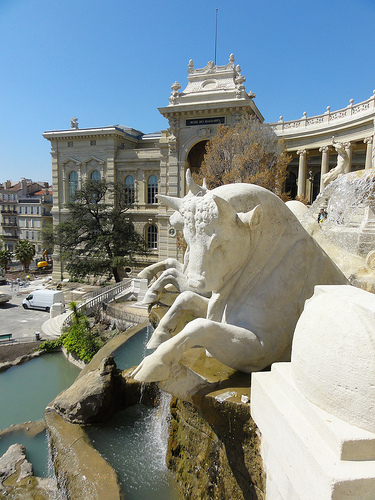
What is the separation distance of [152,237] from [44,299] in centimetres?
1052

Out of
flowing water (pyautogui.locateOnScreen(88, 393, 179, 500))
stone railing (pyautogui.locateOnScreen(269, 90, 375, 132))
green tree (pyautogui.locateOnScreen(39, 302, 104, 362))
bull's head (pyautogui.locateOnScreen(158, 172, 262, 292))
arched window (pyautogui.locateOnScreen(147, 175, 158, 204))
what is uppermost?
stone railing (pyautogui.locateOnScreen(269, 90, 375, 132))

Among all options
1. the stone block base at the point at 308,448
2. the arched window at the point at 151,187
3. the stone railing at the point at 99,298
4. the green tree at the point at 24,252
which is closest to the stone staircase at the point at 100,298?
the stone railing at the point at 99,298

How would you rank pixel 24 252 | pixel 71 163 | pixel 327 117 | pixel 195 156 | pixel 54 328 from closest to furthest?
pixel 54 328
pixel 327 117
pixel 195 156
pixel 71 163
pixel 24 252

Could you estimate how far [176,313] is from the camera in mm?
3467

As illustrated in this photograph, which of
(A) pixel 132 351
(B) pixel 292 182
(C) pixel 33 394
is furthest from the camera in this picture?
(B) pixel 292 182

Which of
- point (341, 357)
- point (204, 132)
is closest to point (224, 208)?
point (341, 357)

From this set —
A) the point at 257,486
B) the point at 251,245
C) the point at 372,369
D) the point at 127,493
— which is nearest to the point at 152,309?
the point at 127,493

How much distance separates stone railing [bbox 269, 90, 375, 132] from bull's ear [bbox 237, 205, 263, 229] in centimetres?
2057

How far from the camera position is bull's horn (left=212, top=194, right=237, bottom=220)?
261 cm

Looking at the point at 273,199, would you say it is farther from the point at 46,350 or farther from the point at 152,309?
the point at 46,350

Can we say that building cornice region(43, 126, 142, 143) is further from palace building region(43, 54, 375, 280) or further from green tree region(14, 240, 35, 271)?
green tree region(14, 240, 35, 271)

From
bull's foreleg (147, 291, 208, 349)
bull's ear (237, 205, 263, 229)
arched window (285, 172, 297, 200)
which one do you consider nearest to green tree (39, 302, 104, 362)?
bull's foreleg (147, 291, 208, 349)

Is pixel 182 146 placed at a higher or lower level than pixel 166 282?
higher

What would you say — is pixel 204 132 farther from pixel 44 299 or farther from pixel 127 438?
pixel 127 438
